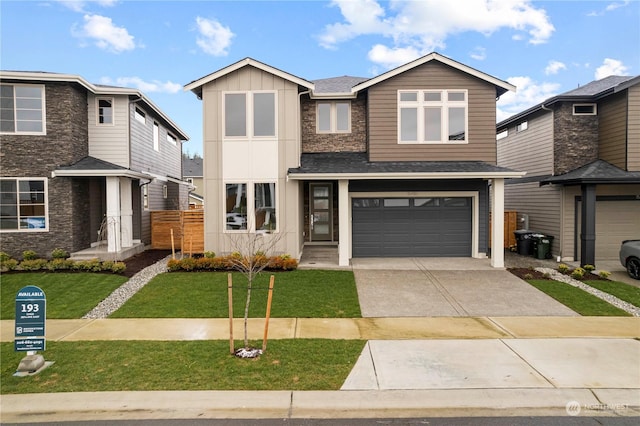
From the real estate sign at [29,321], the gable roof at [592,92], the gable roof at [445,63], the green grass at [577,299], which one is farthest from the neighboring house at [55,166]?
the gable roof at [592,92]

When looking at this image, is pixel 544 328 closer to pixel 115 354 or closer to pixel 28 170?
pixel 115 354

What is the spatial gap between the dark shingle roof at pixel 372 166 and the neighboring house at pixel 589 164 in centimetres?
342

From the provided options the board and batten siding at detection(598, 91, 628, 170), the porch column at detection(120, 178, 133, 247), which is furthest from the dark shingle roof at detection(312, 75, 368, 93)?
the board and batten siding at detection(598, 91, 628, 170)

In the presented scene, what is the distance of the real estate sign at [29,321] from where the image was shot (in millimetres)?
5473

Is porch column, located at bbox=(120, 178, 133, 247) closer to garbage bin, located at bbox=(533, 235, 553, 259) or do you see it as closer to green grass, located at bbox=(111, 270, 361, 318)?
green grass, located at bbox=(111, 270, 361, 318)

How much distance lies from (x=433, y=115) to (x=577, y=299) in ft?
25.2

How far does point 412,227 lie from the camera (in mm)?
13773

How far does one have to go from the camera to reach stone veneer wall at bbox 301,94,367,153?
14734 mm

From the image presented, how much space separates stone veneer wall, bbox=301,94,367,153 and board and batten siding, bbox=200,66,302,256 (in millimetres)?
2034

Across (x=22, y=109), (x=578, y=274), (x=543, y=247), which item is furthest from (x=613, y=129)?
(x=22, y=109)

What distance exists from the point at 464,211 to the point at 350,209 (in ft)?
14.0

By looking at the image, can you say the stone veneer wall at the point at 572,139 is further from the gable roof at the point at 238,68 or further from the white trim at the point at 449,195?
the gable roof at the point at 238,68

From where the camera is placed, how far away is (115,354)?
5879 millimetres

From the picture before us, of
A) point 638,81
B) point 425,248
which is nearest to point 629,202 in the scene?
point 638,81
